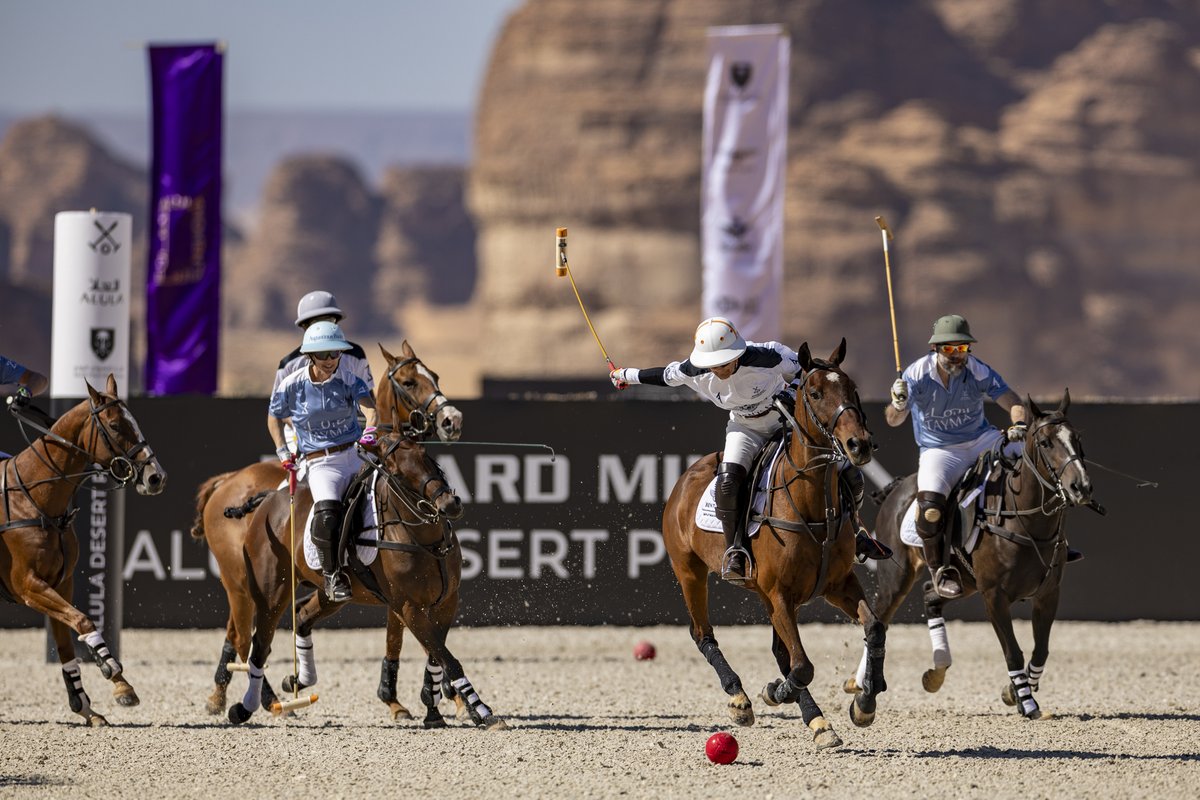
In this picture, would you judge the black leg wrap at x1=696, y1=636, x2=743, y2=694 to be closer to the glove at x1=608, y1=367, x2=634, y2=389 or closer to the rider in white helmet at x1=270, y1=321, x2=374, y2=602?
the glove at x1=608, y1=367, x2=634, y2=389

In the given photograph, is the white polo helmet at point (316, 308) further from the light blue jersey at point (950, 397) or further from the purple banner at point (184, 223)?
the purple banner at point (184, 223)

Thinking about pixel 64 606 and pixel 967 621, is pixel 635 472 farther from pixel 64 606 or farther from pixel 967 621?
pixel 64 606

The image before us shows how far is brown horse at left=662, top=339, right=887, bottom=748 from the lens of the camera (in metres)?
10.5

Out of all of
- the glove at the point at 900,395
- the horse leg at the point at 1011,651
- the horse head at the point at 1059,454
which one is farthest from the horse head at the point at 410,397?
the horse leg at the point at 1011,651

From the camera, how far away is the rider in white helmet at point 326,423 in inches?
446

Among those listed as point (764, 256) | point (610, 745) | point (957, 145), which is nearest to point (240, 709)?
point (610, 745)

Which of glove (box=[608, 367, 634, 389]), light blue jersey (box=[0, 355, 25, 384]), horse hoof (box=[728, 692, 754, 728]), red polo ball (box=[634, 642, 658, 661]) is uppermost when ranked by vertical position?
A: glove (box=[608, 367, 634, 389])

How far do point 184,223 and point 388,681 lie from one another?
342 inches

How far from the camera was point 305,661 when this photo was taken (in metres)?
12.1

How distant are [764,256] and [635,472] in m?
8.39

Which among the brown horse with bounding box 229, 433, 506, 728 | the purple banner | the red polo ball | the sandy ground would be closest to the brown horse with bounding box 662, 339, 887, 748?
the sandy ground

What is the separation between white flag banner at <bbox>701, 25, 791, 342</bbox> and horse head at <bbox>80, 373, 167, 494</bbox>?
13098 mm

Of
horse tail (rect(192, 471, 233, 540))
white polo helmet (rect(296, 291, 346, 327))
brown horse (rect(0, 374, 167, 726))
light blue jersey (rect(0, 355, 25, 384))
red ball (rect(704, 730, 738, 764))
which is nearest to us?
red ball (rect(704, 730, 738, 764))

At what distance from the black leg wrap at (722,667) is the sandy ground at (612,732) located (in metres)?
0.36
